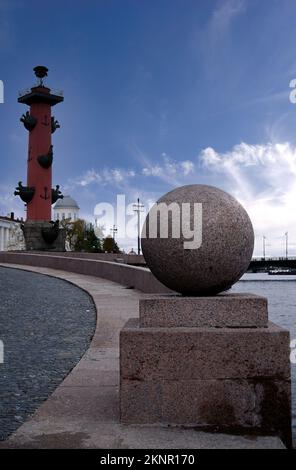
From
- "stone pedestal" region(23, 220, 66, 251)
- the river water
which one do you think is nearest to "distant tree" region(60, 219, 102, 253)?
the river water

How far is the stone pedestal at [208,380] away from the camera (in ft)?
13.7

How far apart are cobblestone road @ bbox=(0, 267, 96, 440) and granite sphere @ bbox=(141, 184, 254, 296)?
6.05 feet

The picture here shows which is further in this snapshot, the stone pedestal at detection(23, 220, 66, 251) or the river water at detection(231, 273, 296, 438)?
the stone pedestal at detection(23, 220, 66, 251)

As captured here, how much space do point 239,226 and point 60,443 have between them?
2299mm

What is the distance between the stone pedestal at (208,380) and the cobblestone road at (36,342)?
1149mm

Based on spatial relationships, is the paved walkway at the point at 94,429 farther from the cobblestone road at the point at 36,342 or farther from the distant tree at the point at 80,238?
the distant tree at the point at 80,238

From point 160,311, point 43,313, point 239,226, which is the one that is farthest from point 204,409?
point 43,313

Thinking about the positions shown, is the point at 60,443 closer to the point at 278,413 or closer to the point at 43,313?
the point at 278,413

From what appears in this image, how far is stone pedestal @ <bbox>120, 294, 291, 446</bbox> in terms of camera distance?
4.17m

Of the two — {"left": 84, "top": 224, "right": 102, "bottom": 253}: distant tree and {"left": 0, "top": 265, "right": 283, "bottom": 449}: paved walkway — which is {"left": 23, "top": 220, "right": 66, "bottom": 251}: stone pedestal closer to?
{"left": 84, "top": 224, "right": 102, "bottom": 253}: distant tree

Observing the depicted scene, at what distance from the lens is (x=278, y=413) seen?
13.7 ft

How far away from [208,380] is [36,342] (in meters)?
4.68

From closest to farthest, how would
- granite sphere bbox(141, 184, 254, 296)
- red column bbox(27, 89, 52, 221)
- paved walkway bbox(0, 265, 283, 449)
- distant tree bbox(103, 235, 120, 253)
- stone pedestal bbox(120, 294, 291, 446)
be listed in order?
1. paved walkway bbox(0, 265, 283, 449)
2. stone pedestal bbox(120, 294, 291, 446)
3. granite sphere bbox(141, 184, 254, 296)
4. red column bbox(27, 89, 52, 221)
5. distant tree bbox(103, 235, 120, 253)

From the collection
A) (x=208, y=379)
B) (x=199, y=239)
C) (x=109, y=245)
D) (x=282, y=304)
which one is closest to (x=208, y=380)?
(x=208, y=379)
